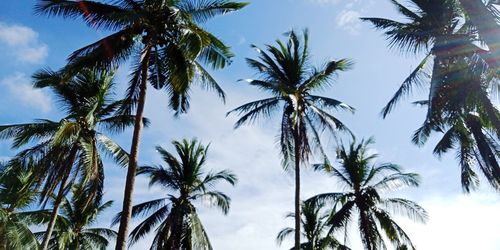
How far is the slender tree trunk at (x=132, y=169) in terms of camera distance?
10.7 meters

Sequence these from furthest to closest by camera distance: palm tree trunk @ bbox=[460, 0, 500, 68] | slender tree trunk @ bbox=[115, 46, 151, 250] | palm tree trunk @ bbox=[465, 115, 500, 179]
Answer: palm tree trunk @ bbox=[465, 115, 500, 179] → slender tree trunk @ bbox=[115, 46, 151, 250] → palm tree trunk @ bbox=[460, 0, 500, 68]

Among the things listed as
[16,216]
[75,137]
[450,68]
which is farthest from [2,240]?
[450,68]

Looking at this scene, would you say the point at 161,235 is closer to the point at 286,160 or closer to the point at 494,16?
the point at 286,160

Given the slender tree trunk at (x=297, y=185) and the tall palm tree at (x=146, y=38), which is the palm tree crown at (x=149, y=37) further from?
the slender tree trunk at (x=297, y=185)

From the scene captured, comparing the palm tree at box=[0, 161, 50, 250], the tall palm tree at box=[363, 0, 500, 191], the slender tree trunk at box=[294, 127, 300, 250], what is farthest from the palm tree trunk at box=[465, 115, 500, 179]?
the palm tree at box=[0, 161, 50, 250]

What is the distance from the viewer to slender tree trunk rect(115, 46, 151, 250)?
1070 centimetres

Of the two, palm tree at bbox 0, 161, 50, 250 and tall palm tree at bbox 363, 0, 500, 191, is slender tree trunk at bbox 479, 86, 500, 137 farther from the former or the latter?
palm tree at bbox 0, 161, 50, 250

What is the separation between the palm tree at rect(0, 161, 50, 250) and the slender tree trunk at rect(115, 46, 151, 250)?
8.45 meters

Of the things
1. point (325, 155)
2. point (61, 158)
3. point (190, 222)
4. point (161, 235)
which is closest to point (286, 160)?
point (325, 155)

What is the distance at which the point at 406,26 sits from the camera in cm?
1595

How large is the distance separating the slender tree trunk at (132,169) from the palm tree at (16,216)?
8.45 metres

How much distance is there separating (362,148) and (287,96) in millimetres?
7867

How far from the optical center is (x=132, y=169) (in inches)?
459

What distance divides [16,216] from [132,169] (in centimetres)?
1417
